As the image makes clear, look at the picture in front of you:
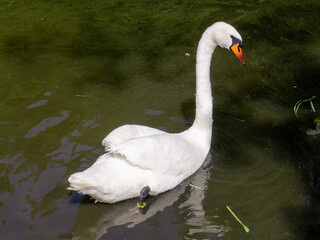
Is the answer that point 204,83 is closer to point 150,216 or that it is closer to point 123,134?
point 123,134

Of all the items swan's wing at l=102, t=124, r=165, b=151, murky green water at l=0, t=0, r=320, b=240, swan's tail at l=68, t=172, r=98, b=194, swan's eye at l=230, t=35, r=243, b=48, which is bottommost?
murky green water at l=0, t=0, r=320, b=240

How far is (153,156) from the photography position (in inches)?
196

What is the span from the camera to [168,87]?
23.4ft

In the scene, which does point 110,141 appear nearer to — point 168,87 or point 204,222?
point 204,222

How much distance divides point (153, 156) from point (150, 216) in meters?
0.57

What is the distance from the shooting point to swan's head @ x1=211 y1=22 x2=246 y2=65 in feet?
17.6

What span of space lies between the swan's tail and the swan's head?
2.01 meters

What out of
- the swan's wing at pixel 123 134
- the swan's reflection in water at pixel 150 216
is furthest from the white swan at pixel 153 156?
the swan's reflection in water at pixel 150 216

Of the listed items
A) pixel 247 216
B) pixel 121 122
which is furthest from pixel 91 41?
pixel 247 216

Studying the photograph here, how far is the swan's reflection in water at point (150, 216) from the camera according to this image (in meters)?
4.64

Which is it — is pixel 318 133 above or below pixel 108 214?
below

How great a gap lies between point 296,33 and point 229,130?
3.30 meters

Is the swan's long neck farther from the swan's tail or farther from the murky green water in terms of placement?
the swan's tail

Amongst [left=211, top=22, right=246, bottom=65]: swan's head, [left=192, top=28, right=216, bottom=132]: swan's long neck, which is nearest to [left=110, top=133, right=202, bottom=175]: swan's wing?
[left=192, top=28, right=216, bottom=132]: swan's long neck
